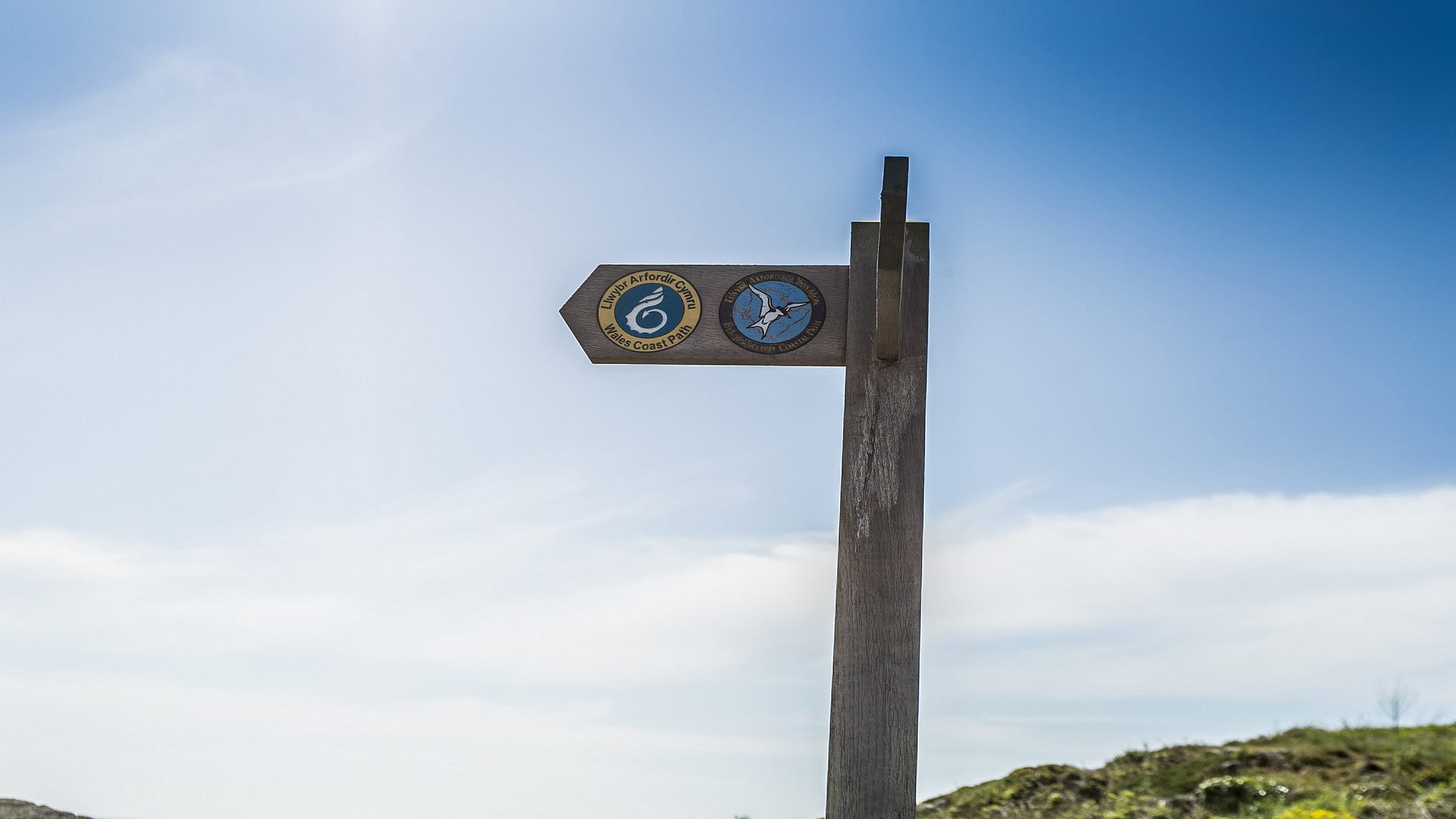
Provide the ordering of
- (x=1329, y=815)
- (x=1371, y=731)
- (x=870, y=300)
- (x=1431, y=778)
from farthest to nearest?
(x=1371, y=731), (x=1431, y=778), (x=1329, y=815), (x=870, y=300)

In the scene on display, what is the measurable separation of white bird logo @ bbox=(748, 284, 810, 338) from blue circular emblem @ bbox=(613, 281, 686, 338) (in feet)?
0.95

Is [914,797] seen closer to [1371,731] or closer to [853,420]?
[853,420]

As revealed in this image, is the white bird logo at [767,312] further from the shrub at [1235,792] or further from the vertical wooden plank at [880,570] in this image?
the shrub at [1235,792]

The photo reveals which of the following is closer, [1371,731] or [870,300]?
[870,300]

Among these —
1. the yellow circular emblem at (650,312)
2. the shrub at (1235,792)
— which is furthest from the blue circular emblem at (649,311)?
the shrub at (1235,792)

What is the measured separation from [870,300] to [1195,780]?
341cm

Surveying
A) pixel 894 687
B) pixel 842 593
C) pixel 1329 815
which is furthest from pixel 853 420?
pixel 1329 815

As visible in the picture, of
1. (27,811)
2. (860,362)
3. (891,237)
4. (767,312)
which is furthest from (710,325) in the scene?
(27,811)

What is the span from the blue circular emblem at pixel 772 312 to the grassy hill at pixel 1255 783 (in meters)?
2.89

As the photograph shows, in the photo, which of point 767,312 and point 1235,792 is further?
point 1235,792

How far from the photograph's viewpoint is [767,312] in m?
4.06

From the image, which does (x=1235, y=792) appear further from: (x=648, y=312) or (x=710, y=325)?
(x=648, y=312)

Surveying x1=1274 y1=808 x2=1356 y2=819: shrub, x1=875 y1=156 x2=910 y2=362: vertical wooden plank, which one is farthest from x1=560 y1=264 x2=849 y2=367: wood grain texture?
x1=1274 y1=808 x2=1356 y2=819: shrub

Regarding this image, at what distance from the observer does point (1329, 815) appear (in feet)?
14.8
